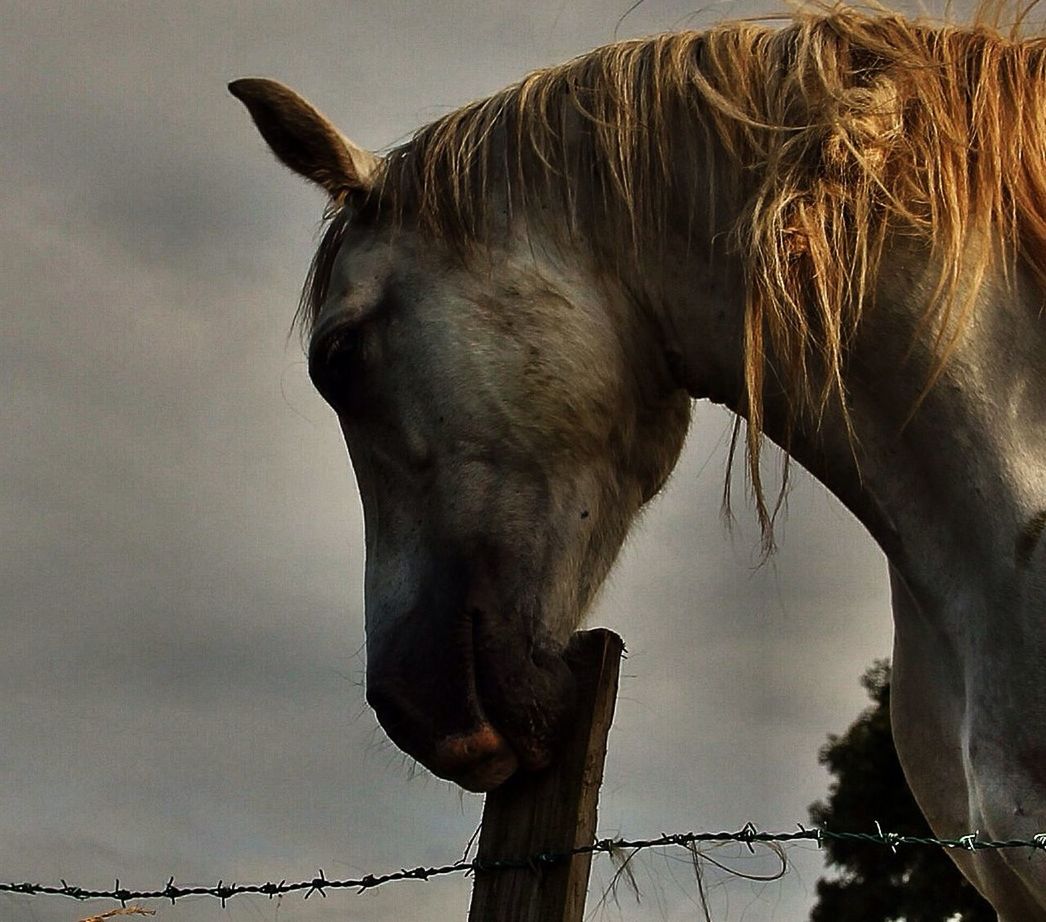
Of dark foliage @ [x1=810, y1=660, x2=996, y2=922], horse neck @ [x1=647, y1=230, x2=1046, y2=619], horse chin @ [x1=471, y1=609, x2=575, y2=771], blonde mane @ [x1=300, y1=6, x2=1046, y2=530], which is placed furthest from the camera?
dark foliage @ [x1=810, y1=660, x2=996, y2=922]

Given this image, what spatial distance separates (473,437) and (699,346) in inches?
19.3

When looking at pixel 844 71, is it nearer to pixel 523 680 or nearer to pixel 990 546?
pixel 990 546

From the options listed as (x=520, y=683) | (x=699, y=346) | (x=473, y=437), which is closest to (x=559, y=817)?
(x=520, y=683)

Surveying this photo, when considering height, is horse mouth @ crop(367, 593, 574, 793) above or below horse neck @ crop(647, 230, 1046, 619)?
below

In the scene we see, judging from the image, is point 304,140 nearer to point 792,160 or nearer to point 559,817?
point 792,160

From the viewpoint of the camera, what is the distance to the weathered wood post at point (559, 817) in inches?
64.4

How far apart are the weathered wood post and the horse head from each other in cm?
45

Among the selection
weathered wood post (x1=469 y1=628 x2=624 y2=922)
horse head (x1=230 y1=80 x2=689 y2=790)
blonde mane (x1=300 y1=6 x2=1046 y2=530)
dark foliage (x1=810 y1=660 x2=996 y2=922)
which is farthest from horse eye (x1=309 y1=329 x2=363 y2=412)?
dark foliage (x1=810 y1=660 x2=996 y2=922)

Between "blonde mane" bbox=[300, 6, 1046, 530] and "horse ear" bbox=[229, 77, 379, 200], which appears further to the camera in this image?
"horse ear" bbox=[229, 77, 379, 200]

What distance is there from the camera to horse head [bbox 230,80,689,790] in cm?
237

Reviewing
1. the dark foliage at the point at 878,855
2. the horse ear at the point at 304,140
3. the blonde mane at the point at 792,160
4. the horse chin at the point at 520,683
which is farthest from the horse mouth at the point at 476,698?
the dark foliage at the point at 878,855

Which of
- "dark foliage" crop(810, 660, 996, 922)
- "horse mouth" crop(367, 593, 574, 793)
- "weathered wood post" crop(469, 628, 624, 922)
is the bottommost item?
"weathered wood post" crop(469, 628, 624, 922)

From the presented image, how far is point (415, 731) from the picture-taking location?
2330 mm

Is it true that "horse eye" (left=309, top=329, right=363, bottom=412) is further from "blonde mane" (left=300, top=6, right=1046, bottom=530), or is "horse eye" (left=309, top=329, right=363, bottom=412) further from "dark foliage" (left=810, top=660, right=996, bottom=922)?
"dark foliage" (left=810, top=660, right=996, bottom=922)
